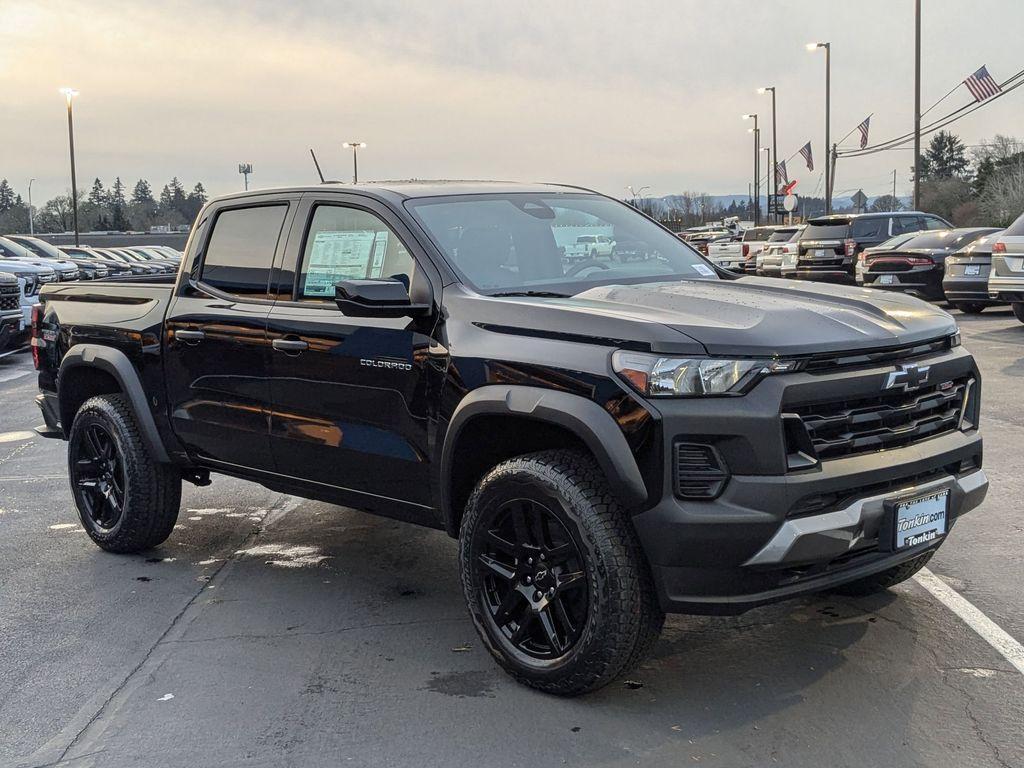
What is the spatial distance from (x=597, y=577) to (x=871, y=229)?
69.3 feet

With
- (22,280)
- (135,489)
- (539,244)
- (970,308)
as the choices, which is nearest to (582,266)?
(539,244)

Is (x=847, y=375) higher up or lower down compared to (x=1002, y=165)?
lower down

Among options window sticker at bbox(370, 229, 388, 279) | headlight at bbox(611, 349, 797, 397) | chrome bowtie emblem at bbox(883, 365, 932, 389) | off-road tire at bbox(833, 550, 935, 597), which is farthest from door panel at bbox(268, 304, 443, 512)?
off-road tire at bbox(833, 550, 935, 597)

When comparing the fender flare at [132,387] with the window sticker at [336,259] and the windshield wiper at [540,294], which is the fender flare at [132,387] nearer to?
the window sticker at [336,259]

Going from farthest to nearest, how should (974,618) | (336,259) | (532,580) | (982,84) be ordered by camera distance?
(982,84) → (336,259) → (974,618) → (532,580)

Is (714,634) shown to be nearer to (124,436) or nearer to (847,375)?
(847,375)

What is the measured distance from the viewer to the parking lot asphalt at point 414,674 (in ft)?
11.8

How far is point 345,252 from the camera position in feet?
16.3

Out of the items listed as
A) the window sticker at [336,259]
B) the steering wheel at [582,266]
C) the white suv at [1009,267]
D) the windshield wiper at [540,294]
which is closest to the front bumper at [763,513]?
the windshield wiper at [540,294]

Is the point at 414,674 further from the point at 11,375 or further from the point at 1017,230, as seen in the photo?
the point at 11,375

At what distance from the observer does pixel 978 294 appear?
16.4 metres

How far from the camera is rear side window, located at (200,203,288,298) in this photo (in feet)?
17.4

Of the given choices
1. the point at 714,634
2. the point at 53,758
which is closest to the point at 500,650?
the point at 714,634

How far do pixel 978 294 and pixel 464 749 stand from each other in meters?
14.7
